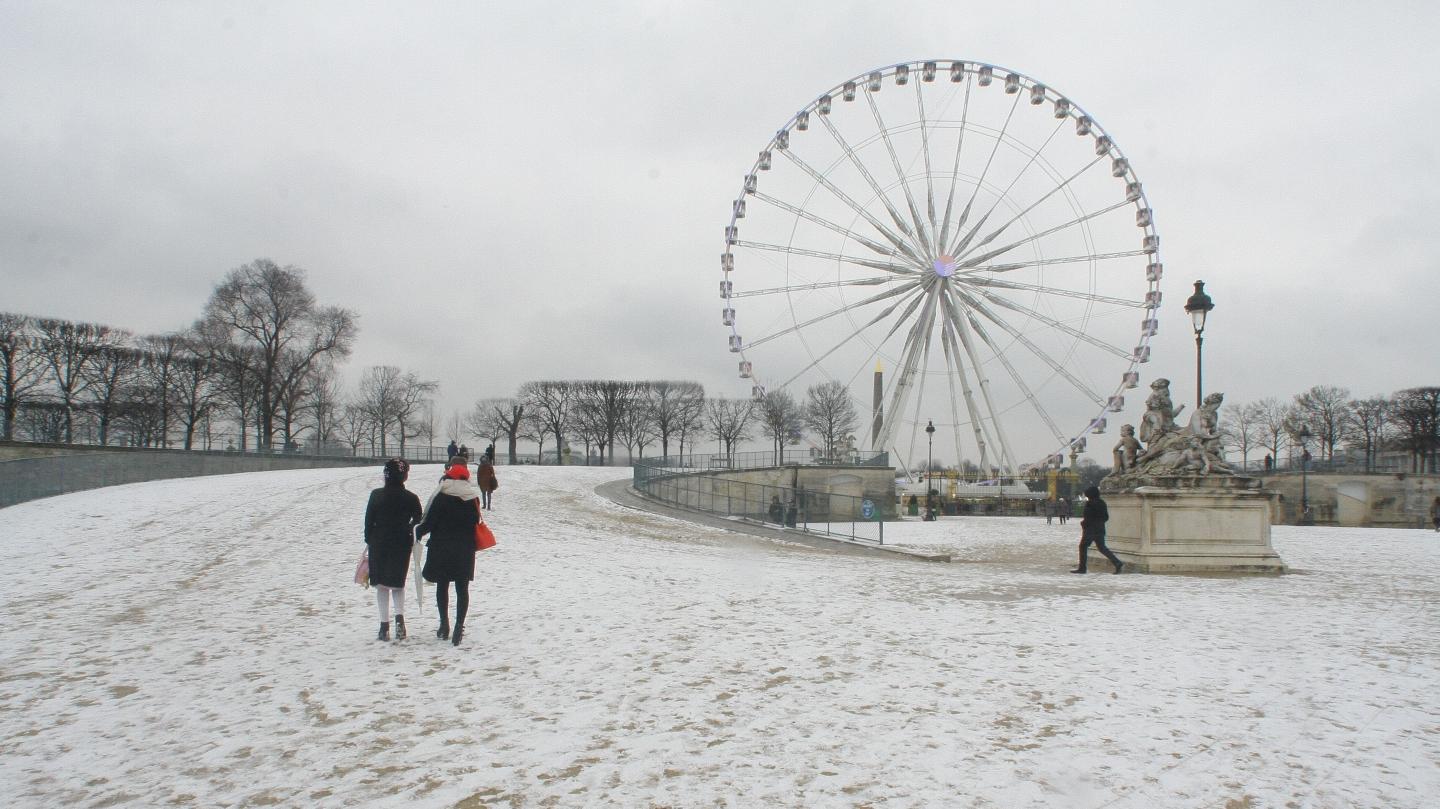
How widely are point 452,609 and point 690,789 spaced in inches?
216

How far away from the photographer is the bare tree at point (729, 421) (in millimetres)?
76688

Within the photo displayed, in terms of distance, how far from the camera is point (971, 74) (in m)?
31.6

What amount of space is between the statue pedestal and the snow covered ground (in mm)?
1938

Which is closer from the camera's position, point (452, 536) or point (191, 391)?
point (452, 536)

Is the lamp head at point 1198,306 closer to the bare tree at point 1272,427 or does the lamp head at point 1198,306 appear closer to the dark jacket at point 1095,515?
the dark jacket at point 1095,515

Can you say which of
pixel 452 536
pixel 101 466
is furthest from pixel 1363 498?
pixel 101 466

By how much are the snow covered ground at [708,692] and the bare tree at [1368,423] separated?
75.4 meters

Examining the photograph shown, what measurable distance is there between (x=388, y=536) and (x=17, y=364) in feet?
163

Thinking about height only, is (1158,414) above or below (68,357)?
below

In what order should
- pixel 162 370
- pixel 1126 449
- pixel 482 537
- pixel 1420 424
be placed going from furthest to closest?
pixel 1420 424, pixel 162 370, pixel 1126 449, pixel 482 537

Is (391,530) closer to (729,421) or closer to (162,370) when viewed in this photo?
(162,370)

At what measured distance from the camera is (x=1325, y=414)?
75.9 meters

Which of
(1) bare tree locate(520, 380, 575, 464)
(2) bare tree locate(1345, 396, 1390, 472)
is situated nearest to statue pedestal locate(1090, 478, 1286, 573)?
(1) bare tree locate(520, 380, 575, 464)

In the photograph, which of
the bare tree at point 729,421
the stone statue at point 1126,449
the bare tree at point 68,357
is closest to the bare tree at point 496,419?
the bare tree at point 729,421
